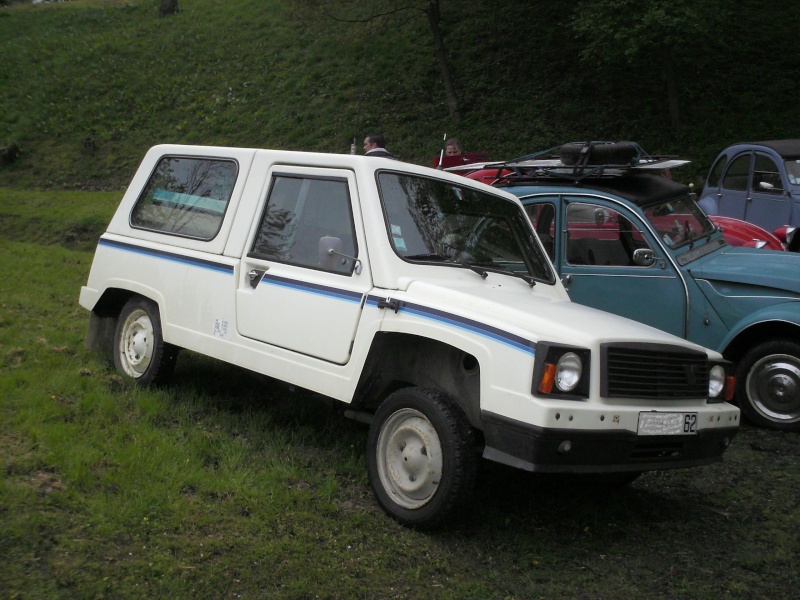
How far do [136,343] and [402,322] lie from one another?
2.75 m

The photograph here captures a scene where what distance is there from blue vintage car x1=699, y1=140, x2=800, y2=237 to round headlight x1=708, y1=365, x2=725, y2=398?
7.80 meters

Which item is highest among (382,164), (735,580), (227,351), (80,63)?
(80,63)

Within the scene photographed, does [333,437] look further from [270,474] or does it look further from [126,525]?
[126,525]

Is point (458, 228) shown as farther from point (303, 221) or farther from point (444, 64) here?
point (444, 64)

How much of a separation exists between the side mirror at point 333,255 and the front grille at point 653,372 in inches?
63.7

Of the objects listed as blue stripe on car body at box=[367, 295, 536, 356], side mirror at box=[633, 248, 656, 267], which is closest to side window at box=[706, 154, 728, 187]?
side mirror at box=[633, 248, 656, 267]

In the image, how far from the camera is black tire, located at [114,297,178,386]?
6508mm

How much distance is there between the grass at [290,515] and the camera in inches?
164

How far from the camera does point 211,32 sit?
30.3m

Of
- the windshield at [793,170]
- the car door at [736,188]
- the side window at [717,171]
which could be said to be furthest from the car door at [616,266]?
the side window at [717,171]

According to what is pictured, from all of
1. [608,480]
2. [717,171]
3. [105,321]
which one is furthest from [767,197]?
[105,321]

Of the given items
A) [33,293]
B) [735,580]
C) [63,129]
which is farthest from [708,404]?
[63,129]

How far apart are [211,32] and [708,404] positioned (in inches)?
1114

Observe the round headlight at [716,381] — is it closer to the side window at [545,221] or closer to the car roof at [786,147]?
the side window at [545,221]
